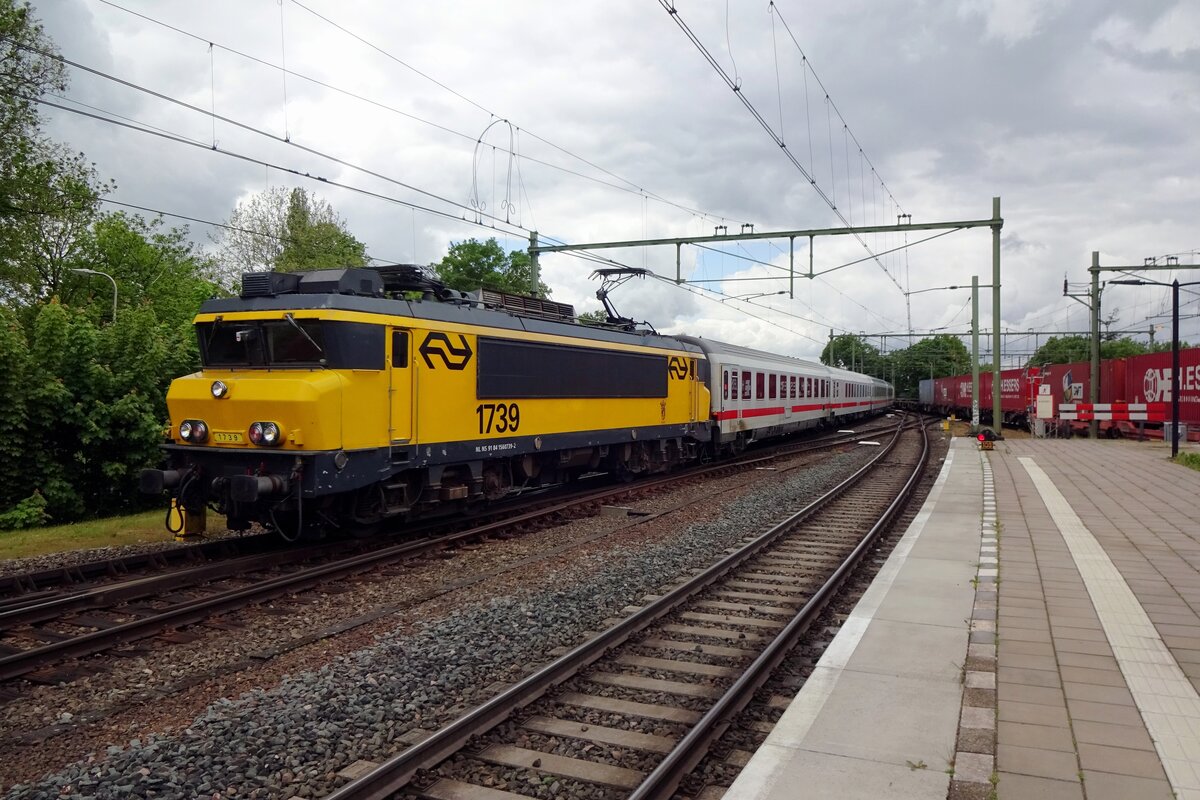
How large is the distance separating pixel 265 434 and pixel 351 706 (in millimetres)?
4511

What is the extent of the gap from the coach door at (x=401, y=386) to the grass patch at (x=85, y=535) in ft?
13.7

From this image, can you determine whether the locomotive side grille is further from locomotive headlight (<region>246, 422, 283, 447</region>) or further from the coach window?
locomotive headlight (<region>246, 422, 283, 447</region>)

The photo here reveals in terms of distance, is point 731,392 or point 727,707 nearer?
point 727,707

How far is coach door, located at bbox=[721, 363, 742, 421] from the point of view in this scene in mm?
21406

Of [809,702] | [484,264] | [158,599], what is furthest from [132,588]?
[484,264]

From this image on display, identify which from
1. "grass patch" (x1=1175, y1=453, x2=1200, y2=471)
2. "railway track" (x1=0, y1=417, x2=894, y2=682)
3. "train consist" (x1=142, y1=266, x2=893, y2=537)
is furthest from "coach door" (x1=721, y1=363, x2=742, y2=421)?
"railway track" (x1=0, y1=417, x2=894, y2=682)

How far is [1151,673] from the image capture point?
5391 mm

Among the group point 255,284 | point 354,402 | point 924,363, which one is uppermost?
point 924,363

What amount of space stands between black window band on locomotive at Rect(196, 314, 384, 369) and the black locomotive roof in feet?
0.64

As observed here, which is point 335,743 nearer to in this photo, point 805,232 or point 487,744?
point 487,744

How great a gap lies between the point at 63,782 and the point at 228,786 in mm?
840

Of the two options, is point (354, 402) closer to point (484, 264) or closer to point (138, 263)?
point (138, 263)

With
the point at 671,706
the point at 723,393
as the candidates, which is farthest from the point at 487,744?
the point at 723,393

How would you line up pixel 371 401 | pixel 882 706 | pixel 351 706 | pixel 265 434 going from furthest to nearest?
1. pixel 371 401
2. pixel 265 434
3. pixel 351 706
4. pixel 882 706
